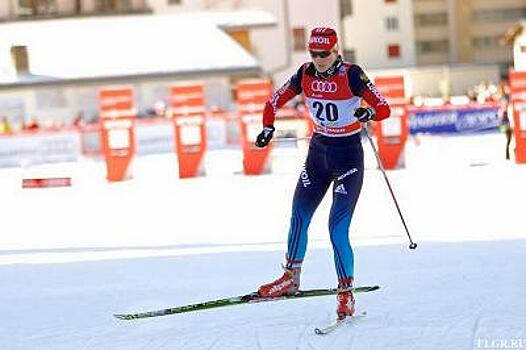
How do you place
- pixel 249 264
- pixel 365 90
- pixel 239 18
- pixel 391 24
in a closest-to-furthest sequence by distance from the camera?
pixel 365 90 → pixel 249 264 → pixel 239 18 → pixel 391 24

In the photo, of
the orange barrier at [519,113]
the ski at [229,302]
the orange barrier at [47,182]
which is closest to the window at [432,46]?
the orange barrier at [519,113]

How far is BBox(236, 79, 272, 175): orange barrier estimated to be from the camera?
60.9 feet

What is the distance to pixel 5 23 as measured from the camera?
1550 inches

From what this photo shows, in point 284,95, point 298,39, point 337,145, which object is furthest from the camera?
point 298,39

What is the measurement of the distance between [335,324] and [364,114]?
1272 mm

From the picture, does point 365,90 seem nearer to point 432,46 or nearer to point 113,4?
point 113,4

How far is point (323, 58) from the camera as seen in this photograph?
626 cm

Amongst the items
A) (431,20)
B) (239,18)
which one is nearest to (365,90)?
(239,18)

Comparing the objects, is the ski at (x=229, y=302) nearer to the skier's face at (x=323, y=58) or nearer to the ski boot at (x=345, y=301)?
the ski boot at (x=345, y=301)

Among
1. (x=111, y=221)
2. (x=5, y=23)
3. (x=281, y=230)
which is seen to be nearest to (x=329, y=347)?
(x=281, y=230)

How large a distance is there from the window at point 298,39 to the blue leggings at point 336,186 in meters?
38.4

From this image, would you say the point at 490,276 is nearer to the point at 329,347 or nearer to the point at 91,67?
the point at 329,347

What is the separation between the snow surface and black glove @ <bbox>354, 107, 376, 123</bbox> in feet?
4.04

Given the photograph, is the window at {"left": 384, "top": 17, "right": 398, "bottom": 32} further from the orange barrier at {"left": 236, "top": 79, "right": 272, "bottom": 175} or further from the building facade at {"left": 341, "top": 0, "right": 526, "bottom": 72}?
the orange barrier at {"left": 236, "top": 79, "right": 272, "bottom": 175}
